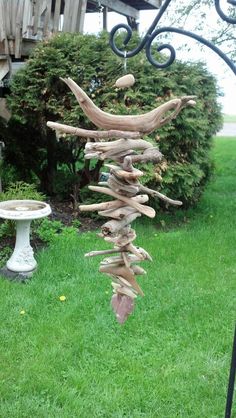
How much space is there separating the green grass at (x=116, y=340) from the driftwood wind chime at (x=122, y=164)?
137 cm

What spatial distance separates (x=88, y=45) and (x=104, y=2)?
359 cm

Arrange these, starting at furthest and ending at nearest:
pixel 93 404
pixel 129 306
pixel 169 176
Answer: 1. pixel 169 176
2. pixel 93 404
3. pixel 129 306

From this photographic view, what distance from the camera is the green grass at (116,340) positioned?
105 inches

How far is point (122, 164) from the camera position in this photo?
1.37 m

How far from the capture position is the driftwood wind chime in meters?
1.32

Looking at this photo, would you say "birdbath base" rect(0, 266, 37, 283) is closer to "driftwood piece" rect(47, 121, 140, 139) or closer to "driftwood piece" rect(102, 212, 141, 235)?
"driftwood piece" rect(102, 212, 141, 235)

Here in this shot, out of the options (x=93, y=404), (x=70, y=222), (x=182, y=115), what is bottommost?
(x=70, y=222)

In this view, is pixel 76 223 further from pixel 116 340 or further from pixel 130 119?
pixel 130 119

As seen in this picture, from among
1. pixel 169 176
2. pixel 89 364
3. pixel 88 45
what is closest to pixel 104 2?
pixel 88 45

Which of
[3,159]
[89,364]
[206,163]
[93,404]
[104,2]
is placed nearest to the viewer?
[93,404]

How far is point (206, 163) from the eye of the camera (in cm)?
647

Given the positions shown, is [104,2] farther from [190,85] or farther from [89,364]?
[89,364]

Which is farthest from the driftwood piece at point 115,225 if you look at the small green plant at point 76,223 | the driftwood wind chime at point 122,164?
the small green plant at point 76,223

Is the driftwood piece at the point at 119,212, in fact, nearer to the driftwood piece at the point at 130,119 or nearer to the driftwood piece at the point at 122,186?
the driftwood piece at the point at 122,186
